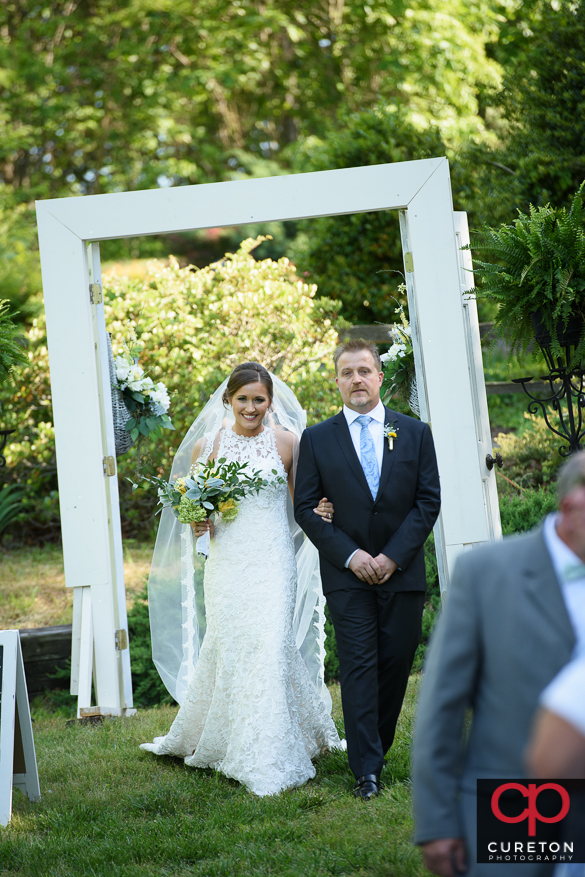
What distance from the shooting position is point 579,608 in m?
1.84

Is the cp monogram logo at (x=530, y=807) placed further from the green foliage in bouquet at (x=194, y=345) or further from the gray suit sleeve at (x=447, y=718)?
the green foliage in bouquet at (x=194, y=345)

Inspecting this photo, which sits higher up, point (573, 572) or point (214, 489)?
point (214, 489)

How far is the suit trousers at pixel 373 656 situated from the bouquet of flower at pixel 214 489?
84 centimetres

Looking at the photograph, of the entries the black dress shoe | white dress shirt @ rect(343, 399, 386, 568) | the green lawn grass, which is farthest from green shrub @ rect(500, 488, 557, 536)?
the black dress shoe

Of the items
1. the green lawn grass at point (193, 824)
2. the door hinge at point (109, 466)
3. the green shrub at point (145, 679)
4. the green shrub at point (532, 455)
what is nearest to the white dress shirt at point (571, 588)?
the green lawn grass at point (193, 824)

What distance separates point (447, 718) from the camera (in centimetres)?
192

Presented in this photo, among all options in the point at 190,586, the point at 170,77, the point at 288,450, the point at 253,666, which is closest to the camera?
the point at 253,666

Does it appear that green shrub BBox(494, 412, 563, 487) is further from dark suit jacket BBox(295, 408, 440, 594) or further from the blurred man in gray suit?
the blurred man in gray suit

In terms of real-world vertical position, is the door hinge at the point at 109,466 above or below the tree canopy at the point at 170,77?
below

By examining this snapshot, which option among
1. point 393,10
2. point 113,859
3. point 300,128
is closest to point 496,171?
point 393,10

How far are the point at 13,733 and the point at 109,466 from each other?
2.26 m

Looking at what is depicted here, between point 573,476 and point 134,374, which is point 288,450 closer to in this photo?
point 134,374

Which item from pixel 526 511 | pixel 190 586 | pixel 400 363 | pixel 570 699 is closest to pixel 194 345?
pixel 400 363

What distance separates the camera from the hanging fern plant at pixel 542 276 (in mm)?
4695
